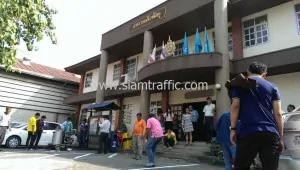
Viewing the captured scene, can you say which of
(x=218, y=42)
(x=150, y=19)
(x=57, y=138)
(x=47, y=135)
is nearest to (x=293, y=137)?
(x=218, y=42)

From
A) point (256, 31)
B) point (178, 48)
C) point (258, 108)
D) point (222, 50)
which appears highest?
point (178, 48)

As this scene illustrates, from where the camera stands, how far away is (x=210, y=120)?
36.9ft

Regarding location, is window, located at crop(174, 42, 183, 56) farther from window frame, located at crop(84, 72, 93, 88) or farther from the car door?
window frame, located at crop(84, 72, 93, 88)

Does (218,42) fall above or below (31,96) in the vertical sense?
above

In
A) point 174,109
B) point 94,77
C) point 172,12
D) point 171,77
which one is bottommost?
point 174,109

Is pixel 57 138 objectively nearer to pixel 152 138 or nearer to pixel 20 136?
pixel 20 136

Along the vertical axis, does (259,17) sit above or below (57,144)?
above

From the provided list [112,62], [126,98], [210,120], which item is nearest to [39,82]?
[112,62]

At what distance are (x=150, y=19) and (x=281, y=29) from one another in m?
6.71

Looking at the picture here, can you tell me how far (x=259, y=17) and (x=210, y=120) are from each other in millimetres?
5454

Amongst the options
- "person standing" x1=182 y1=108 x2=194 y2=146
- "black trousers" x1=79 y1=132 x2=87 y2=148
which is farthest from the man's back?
"black trousers" x1=79 y1=132 x2=87 y2=148

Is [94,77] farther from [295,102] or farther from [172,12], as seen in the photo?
[295,102]

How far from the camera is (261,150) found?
2920mm

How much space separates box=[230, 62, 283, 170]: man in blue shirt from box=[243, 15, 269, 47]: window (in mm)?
10118
